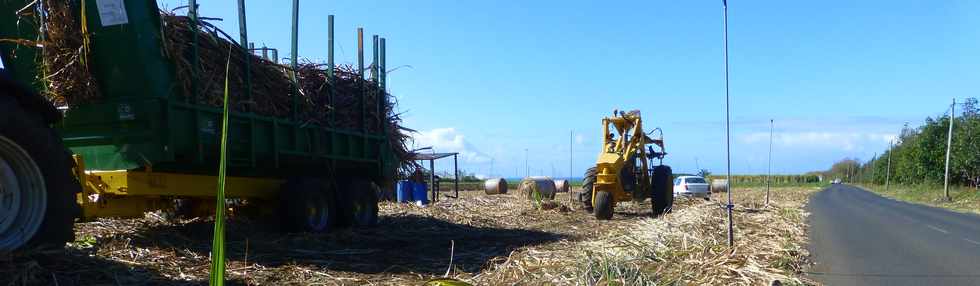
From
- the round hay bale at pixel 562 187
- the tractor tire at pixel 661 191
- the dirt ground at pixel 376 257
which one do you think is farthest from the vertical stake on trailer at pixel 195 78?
the round hay bale at pixel 562 187

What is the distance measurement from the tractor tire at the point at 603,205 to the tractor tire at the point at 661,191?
5.84ft

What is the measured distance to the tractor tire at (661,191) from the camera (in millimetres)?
17172

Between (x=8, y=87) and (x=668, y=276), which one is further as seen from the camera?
(x=668, y=276)

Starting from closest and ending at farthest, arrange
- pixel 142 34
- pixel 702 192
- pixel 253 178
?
pixel 142 34 < pixel 253 178 < pixel 702 192

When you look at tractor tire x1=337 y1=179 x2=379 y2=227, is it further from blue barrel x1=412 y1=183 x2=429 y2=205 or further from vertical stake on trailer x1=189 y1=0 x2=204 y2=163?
blue barrel x1=412 y1=183 x2=429 y2=205

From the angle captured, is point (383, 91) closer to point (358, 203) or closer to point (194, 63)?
point (358, 203)

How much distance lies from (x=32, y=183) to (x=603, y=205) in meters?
11.9

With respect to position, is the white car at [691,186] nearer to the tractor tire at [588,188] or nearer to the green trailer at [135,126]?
the tractor tire at [588,188]

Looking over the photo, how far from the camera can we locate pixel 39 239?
18.0 ft

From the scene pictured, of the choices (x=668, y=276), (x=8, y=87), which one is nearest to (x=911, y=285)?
(x=668, y=276)

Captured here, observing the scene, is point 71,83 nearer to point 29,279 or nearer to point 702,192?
point 29,279

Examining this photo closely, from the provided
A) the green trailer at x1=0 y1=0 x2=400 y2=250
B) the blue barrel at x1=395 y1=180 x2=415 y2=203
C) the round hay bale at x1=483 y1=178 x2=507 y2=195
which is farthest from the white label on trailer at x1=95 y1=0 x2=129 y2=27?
the round hay bale at x1=483 y1=178 x2=507 y2=195

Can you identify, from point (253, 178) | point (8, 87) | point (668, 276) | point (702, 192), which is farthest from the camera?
point (702, 192)

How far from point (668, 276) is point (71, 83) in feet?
19.6
